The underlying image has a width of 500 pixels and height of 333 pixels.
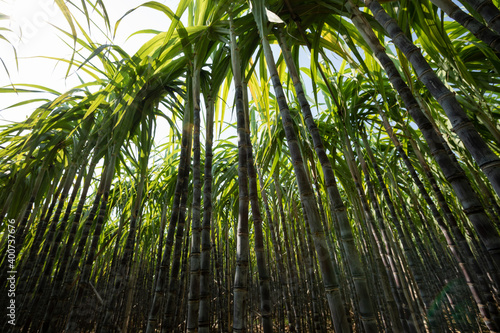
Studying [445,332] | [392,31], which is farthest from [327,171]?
[445,332]

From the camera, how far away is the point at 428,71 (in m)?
0.96

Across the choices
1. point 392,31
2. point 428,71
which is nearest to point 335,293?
point 428,71

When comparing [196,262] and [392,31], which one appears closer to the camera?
[392,31]

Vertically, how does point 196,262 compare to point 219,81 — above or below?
below

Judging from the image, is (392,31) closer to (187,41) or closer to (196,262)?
(187,41)

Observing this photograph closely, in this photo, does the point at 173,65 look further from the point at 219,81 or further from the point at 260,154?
the point at 260,154

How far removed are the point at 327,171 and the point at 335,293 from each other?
0.58 meters

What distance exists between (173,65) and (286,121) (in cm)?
151

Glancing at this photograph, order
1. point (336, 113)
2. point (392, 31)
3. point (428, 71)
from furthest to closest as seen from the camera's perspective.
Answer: point (336, 113) < point (392, 31) < point (428, 71)

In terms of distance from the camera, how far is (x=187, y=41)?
1849mm

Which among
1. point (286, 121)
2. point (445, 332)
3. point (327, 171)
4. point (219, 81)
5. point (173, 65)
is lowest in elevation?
point (445, 332)

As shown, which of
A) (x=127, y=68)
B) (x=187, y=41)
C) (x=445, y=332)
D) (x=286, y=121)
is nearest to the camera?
(x=286, y=121)

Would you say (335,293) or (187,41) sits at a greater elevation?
(187,41)

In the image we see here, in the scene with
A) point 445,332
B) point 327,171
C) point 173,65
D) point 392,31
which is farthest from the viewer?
point 445,332
